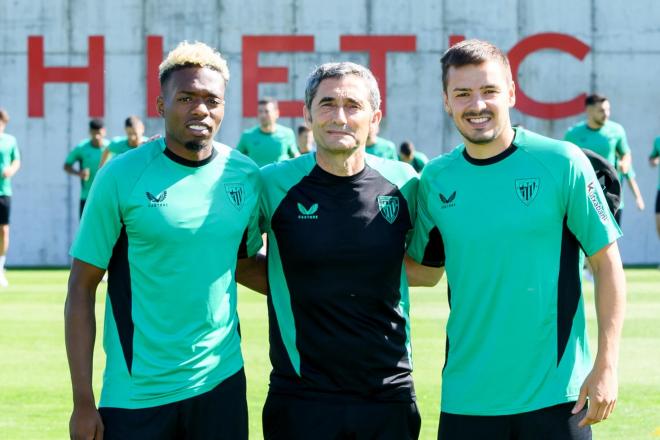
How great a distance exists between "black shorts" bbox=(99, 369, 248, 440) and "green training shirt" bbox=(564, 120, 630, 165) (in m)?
14.4

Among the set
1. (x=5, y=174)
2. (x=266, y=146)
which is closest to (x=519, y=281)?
(x=266, y=146)

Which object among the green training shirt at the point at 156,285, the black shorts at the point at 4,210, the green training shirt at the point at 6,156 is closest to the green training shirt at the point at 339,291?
the green training shirt at the point at 156,285

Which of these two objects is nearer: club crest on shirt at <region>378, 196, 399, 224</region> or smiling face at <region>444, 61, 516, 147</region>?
smiling face at <region>444, 61, 516, 147</region>

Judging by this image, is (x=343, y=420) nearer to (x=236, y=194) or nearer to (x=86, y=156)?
(x=236, y=194)

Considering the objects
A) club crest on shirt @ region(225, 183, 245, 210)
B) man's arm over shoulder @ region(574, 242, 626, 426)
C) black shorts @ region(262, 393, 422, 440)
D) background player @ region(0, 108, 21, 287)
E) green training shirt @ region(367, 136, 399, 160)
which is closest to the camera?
man's arm over shoulder @ region(574, 242, 626, 426)

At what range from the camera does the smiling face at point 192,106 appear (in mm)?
4973

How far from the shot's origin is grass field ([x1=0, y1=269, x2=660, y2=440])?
8.22 metres

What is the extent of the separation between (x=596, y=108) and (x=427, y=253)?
1382cm

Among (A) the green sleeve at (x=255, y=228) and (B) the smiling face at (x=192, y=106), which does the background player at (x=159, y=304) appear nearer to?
(B) the smiling face at (x=192, y=106)

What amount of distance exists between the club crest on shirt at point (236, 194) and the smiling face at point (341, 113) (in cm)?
39

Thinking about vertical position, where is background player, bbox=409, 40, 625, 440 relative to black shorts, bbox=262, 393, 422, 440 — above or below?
above

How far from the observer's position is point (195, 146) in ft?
16.4

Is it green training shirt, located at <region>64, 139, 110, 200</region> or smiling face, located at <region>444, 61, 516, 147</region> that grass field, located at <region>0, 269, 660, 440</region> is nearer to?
smiling face, located at <region>444, 61, 516, 147</region>

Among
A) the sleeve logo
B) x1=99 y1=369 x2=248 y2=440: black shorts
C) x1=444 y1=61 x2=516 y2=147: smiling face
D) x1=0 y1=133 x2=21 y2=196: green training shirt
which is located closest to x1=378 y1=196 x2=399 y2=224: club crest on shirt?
x1=444 y1=61 x2=516 y2=147: smiling face
